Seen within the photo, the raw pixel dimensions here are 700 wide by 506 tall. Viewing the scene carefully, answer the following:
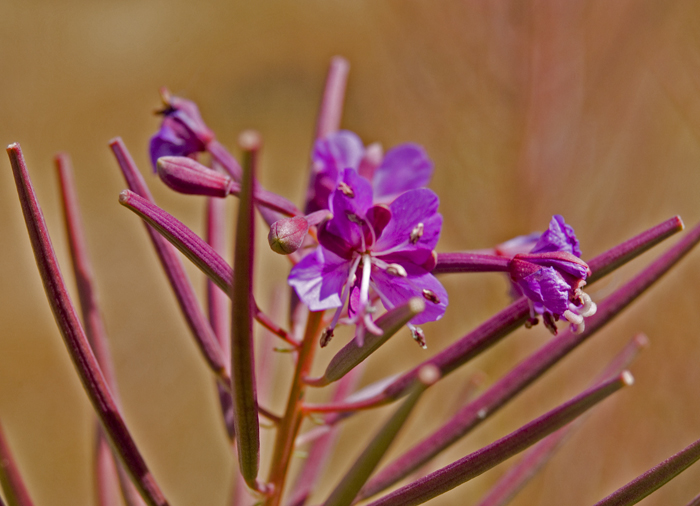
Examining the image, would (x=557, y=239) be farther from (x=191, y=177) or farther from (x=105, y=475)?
(x=105, y=475)

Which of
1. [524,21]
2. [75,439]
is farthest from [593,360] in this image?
[75,439]

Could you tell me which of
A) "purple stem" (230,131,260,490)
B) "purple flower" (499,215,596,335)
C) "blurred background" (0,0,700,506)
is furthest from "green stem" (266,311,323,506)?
"blurred background" (0,0,700,506)

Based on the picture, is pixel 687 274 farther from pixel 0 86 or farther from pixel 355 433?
pixel 0 86

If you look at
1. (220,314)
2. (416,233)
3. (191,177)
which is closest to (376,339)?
(416,233)

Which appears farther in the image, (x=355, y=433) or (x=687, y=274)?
(x=355, y=433)

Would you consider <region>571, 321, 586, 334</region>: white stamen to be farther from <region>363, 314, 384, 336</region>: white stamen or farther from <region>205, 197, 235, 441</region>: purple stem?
<region>205, 197, 235, 441</region>: purple stem

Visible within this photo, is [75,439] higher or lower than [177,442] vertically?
higher

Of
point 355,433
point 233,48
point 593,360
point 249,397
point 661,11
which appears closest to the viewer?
point 249,397
